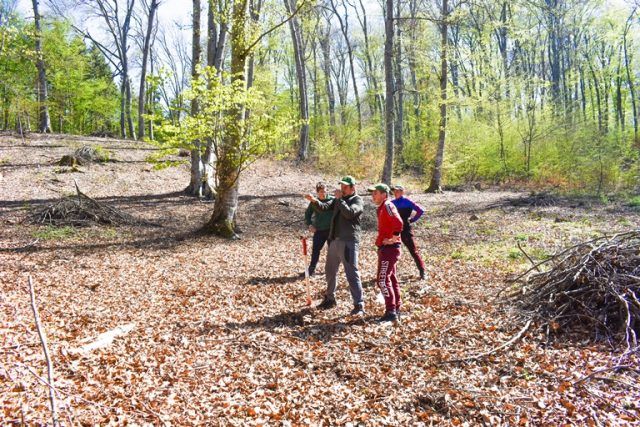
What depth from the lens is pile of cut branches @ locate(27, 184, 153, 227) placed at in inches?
392

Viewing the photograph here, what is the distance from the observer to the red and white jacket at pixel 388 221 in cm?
538

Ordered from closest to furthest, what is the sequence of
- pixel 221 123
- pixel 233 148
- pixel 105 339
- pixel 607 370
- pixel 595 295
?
pixel 607 370, pixel 105 339, pixel 595 295, pixel 221 123, pixel 233 148

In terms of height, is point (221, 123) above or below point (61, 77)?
below

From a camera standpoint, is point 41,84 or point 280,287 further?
point 41,84

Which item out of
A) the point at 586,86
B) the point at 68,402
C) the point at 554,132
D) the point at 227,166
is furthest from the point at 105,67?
the point at 586,86

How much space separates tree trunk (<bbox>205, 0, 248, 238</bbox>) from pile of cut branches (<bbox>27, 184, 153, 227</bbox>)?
2470 mm

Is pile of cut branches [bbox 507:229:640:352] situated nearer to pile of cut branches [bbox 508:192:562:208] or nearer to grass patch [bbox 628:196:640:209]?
pile of cut branches [bbox 508:192:562:208]

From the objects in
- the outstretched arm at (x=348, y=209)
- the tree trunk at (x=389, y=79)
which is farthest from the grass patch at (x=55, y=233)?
the tree trunk at (x=389, y=79)

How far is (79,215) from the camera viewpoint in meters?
10.4

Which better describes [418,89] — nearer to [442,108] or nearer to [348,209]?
[442,108]

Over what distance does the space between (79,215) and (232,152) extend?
4745 millimetres

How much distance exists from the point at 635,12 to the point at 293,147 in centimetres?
2370

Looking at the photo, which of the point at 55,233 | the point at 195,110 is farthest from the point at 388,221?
the point at 55,233

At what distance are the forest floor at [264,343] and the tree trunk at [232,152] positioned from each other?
1.95 ft
